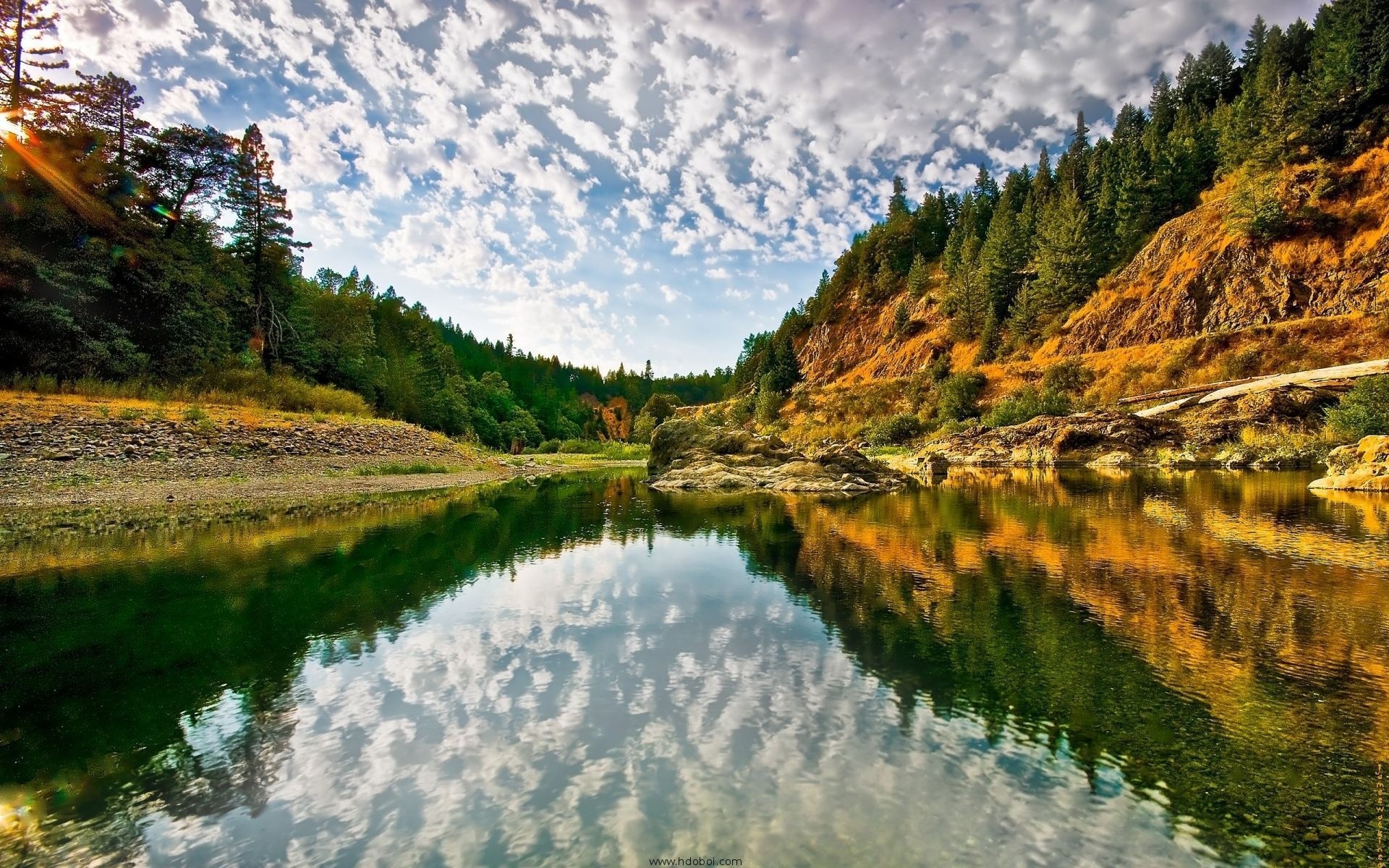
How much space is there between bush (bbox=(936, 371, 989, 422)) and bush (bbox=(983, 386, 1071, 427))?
7.34 m

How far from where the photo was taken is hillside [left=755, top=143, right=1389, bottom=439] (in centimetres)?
4053

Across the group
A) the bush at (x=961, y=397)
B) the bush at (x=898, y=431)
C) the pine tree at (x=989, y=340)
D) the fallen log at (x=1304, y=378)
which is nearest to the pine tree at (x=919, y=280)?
the pine tree at (x=989, y=340)

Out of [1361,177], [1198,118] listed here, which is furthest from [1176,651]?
[1198,118]

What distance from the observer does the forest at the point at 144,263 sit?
1006 inches

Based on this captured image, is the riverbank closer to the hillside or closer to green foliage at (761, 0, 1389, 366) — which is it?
the hillside

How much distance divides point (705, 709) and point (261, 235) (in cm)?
5529

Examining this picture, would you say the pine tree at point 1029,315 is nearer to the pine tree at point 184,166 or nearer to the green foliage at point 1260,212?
the green foliage at point 1260,212

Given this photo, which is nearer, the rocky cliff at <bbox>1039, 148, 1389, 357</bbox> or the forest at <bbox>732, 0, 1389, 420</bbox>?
the rocky cliff at <bbox>1039, 148, 1389, 357</bbox>

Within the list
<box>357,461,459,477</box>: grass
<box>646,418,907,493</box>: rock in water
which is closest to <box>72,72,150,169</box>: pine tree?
<box>357,461,459,477</box>: grass

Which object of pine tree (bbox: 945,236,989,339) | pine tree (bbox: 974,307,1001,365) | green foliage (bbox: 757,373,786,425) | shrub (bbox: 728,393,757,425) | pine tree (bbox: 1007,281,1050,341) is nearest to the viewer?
pine tree (bbox: 1007,281,1050,341)

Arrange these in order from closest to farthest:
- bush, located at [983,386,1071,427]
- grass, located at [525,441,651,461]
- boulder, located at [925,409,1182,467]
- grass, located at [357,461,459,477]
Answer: grass, located at [357,461,459,477]
boulder, located at [925,409,1182,467]
bush, located at [983,386,1071,427]
grass, located at [525,441,651,461]

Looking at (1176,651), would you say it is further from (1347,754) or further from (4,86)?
(4,86)

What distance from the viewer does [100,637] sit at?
666 centimetres

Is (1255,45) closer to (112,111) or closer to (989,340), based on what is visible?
(989,340)
